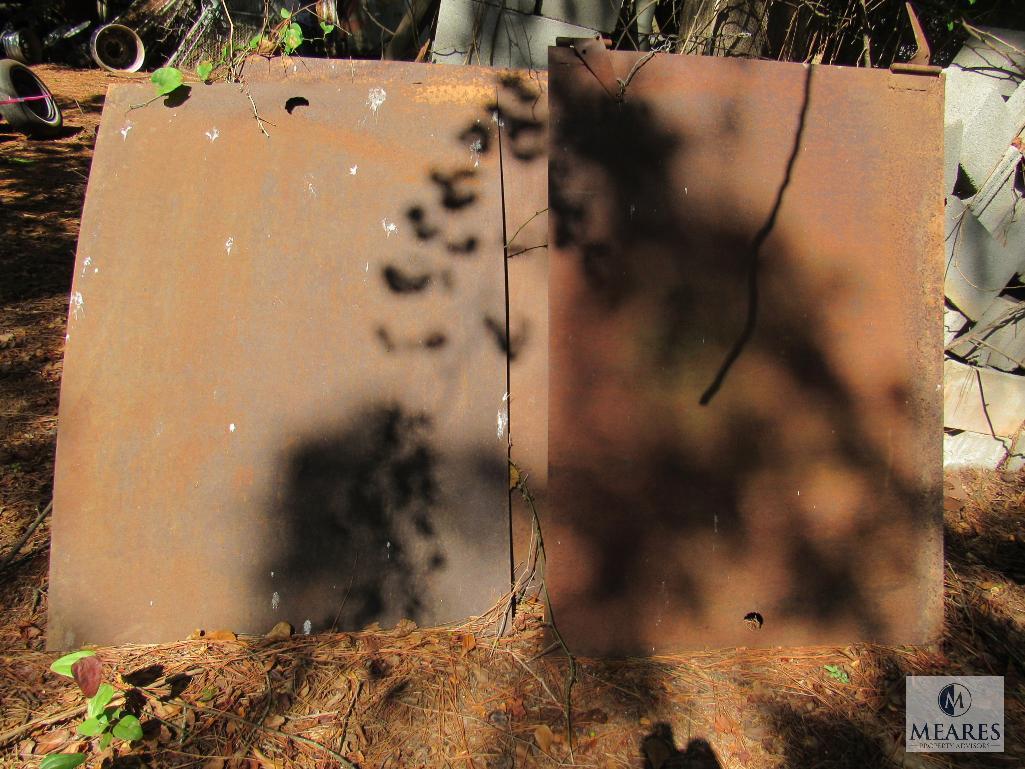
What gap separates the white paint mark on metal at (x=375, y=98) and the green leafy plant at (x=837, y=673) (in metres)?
2.43

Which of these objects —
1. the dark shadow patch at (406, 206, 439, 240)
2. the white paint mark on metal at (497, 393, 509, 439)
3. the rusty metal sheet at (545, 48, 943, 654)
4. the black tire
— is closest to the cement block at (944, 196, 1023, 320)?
the rusty metal sheet at (545, 48, 943, 654)

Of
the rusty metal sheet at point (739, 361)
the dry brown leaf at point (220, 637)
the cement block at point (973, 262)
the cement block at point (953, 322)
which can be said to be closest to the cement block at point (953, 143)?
the cement block at point (973, 262)

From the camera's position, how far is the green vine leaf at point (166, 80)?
2.30 m

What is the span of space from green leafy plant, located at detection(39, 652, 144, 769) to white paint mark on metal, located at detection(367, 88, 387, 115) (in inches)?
77.0

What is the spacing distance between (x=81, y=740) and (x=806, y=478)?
7.28 feet

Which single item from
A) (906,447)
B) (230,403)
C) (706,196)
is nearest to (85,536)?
(230,403)

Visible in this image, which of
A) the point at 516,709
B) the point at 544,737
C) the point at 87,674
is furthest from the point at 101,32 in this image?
the point at 544,737

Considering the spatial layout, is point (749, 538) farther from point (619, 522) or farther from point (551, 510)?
point (551, 510)

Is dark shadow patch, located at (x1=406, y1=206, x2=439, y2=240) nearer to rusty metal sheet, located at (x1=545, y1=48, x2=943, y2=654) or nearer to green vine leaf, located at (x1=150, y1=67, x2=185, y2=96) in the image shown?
rusty metal sheet, located at (x1=545, y1=48, x2=943, y2=654)

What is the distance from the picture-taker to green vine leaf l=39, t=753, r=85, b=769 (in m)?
1.55

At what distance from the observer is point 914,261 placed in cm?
226

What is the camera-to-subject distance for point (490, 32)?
11.6 feet

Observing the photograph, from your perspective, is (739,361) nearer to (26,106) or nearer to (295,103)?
(295,103)

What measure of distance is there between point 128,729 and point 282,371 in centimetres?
108
